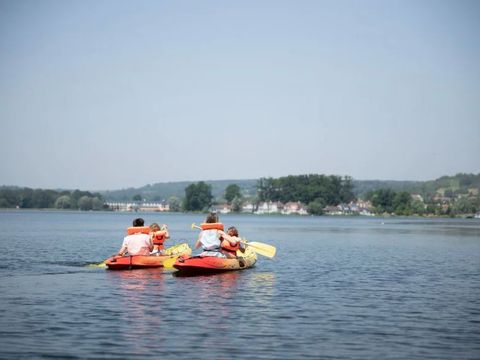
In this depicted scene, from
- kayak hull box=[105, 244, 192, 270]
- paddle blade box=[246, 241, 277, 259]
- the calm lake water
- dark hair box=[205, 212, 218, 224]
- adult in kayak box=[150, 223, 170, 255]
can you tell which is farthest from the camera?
paddle blade box=[246, 241, 277, 259]

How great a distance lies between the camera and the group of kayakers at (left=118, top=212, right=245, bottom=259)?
29.0 metres

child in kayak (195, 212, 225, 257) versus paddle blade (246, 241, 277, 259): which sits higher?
child in kayak (195, 212, 225, 257)

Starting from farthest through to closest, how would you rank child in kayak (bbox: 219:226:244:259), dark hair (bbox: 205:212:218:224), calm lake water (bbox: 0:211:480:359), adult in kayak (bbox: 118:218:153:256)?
1. adult in kayak (bbox: 118:218:153:256)
2. child in kayak (bbox: 219:226:244:259)
3. dark hair (bbox: 205:212:218:224)
4. calm lake water (bbox: 0:211:480:359)

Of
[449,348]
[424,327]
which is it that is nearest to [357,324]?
[424,327]

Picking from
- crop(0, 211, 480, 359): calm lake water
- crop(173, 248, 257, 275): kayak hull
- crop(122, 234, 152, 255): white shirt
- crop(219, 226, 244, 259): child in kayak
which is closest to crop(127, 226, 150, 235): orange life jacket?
crop(122, 234, 152, 255): white shirt

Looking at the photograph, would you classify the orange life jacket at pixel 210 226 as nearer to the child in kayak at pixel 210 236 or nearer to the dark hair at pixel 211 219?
the child in kayak at pixel 210 236

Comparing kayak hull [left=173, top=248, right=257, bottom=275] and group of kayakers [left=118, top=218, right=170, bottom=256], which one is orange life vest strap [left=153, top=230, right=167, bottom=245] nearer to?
group of kayakers [left=118, top=218, right=170, bottom=256]

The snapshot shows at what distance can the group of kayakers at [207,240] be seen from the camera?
29.0 metres

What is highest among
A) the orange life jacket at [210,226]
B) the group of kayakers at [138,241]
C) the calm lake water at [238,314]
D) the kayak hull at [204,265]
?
the orange life jacket at [210,226]

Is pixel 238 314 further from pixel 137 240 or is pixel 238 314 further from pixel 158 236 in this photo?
pixel 158 236

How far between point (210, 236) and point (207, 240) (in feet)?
0.69

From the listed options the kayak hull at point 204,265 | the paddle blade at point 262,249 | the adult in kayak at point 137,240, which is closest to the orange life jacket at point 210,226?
the kayak hull at point 204,265

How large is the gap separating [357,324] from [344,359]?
3.88 metres

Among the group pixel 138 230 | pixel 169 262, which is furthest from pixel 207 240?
pixel 138 230
